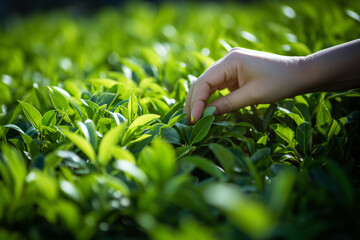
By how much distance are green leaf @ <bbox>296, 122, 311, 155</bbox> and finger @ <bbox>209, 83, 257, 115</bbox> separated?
0.82 feet

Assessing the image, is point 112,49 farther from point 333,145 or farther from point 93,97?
point 333,145

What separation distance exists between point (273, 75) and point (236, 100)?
20cm

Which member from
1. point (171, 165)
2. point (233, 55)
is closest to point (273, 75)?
point (233, 55)

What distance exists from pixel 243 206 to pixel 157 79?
1.44 metres

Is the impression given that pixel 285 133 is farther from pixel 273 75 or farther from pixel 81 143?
pixel 81 143

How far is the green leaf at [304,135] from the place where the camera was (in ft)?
4.00

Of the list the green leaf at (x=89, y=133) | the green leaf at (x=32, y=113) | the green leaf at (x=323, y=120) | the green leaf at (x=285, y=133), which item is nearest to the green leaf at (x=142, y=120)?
the green leaf at (x=89, y=133)

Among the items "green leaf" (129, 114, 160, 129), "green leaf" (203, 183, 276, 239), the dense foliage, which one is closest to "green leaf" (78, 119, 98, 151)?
the dense foliage

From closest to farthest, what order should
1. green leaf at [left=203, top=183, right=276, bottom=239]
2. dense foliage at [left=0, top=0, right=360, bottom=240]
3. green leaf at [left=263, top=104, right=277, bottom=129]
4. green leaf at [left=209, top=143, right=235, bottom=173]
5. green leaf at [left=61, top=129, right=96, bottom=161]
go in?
green leaf at [left=203, top=183, right=276, bottom=239] → dense foliage at [left=0, top=0, right=360, bottom=240] → green leaf at [left=61, top=129, right=96, bottom=161] → green leaf at [left=209, top=143, right=235, bottom=173] → green leaf at [left=263, top=104, right=277, bottom=129]

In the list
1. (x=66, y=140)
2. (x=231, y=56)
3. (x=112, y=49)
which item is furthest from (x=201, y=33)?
(x=66, y=140)

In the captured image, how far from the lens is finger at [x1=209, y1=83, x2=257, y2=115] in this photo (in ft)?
4.50

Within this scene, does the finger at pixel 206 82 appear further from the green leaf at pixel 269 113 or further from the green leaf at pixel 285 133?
the green leaf at pixel 285 133

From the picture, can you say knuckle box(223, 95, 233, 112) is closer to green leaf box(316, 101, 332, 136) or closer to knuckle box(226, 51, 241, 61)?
knuckle box(226, 51, 241, 61)

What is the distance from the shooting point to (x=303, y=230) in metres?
0.77
